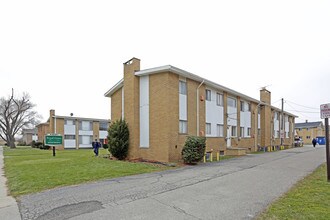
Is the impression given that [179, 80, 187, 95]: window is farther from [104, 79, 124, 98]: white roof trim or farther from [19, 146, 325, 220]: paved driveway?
[19, 146, 325, 220]: paved driveway

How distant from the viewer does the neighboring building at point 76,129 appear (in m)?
42.8

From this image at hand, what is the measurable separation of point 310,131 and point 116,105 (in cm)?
7178

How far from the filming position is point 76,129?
4588cm

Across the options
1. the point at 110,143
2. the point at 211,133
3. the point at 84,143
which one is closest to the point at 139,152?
the point at 110,143

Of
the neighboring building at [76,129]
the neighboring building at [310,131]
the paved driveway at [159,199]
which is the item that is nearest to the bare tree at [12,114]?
the neighboring building at [76,129]

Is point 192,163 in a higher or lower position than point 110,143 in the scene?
lower

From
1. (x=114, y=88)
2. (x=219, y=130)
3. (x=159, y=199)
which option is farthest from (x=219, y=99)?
(x=159, y=199)

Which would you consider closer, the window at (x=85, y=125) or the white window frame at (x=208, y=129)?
the white window frame at (x=208, y=129)

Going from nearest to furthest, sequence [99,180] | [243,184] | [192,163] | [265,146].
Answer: [243,184] → [99,180] → [192,163] → [265,146]

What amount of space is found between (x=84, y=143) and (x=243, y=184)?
1673 inches

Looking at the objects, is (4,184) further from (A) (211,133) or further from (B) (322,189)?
(A) (211,133)

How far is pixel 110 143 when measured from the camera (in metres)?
18.5

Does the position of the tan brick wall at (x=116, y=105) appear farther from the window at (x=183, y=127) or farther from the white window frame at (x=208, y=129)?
the white window frame at (x=208, y=129)

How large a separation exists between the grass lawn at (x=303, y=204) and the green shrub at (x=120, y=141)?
39.4ft
